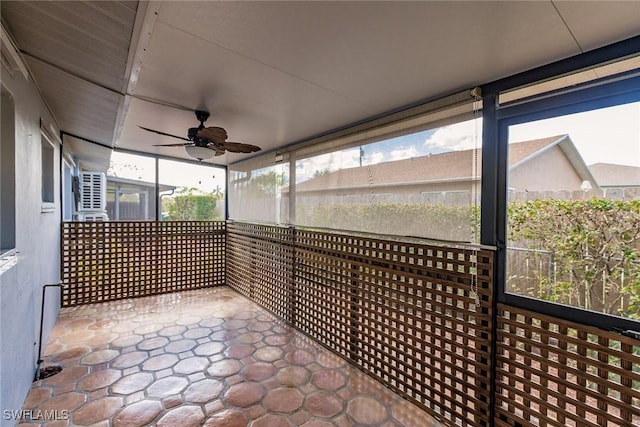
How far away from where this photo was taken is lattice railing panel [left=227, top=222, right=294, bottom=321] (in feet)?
12.0

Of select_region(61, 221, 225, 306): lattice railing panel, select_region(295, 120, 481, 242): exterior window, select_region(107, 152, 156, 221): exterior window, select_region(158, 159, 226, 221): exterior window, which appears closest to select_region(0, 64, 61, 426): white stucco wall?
select_region(61, 221, 225, 306): lattice railing panel

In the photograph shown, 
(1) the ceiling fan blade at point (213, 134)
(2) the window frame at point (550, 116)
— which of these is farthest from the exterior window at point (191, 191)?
(2) the window frame at point (550, 116)

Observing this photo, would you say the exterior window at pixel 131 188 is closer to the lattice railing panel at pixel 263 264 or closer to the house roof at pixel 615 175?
the lattice railing panel at pixel 263 264

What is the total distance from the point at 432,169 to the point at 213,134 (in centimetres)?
187

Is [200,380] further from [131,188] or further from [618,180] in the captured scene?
[131,188]

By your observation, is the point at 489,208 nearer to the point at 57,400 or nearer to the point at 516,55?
the point at 516,55

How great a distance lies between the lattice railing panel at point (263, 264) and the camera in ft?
12.0

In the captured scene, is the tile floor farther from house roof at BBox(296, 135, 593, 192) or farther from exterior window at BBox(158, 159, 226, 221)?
exterior window at BBox(158, 159, 226, 221)

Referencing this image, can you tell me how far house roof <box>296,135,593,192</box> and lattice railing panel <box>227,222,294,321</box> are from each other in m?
1.04

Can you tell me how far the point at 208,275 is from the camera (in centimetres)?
521

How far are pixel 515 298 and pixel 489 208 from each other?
1.89ft

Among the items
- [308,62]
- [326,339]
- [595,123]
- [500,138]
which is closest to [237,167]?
[326,339]

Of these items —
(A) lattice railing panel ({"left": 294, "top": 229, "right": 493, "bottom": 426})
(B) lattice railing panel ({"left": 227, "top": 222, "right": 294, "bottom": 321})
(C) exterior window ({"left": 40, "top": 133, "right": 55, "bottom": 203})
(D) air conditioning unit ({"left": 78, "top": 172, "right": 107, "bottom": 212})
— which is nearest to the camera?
(A) lattice railing panel ({"left": 294, "top": 229, "right": 493, "bottom": 426})

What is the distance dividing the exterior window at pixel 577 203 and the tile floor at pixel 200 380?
51.1 inches
